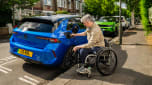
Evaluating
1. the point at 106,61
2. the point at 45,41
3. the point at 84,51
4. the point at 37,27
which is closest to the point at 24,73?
the point at 45,41

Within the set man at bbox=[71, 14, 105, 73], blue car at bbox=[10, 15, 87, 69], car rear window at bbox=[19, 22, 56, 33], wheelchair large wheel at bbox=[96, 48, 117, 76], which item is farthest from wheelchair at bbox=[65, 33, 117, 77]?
car rear window at bbox=[19, 22, 56, 33]

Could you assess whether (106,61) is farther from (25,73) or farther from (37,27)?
(25,73)

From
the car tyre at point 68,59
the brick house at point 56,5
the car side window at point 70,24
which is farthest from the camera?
the brick house at point 56,5

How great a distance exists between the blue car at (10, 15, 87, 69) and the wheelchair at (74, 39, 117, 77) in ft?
1.50

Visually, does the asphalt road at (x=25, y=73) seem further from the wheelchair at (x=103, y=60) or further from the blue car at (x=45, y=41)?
the wheelchair at (x=103, y=60)

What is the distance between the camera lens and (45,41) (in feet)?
12.6

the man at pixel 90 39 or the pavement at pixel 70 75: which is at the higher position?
the man at pixel 90 39

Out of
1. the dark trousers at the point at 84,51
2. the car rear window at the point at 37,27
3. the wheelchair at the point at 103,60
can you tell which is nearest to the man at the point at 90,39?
the dark trousers at the point at 84,51

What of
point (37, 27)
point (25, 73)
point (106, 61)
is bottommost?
point (25, 73)

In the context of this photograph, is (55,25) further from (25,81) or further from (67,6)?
(67,6)

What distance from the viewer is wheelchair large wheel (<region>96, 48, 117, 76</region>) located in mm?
3669

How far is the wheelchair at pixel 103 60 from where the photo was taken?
3641mm

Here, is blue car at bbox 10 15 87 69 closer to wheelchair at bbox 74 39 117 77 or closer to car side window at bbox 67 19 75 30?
car side window at bbox 67 19 75 30

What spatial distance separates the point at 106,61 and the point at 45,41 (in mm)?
1624
